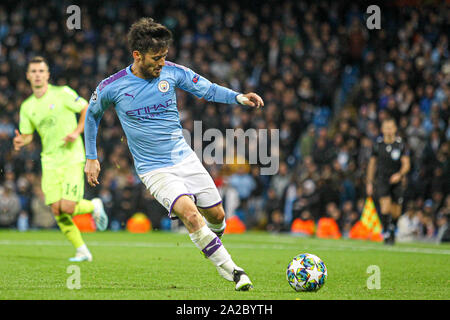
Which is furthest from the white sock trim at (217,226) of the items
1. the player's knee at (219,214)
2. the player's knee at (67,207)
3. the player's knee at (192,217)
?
the player's knee at (67,207)

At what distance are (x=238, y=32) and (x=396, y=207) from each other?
1125 centimetres

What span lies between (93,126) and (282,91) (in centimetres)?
1420

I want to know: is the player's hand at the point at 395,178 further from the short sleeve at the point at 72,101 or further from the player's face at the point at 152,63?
the player's face at the point at 152,63

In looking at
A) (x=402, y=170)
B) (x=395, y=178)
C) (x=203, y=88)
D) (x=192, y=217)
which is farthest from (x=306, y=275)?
(x=402, y=170)

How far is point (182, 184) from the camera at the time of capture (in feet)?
24.5

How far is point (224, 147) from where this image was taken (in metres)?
20.5

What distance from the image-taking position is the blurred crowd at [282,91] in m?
18.5

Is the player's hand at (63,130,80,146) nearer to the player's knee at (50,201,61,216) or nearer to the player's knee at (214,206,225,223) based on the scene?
the player's knee at (50,201,61,216)

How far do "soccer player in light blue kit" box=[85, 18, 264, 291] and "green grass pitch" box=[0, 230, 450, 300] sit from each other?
83 centimetres

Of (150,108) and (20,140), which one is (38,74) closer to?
(20,140)

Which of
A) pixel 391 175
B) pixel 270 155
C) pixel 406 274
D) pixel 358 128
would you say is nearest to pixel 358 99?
pixel 358 128

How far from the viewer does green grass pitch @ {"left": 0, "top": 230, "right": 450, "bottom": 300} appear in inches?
275

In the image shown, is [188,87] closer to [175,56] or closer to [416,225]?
[416,225]

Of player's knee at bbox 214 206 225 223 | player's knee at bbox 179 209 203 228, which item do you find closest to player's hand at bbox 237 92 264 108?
player's knee at bbox 179 209 203 228
